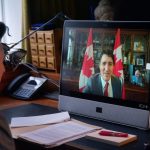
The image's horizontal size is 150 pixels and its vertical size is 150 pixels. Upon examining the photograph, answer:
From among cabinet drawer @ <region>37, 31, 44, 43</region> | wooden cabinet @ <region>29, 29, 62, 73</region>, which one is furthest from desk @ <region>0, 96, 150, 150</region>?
cabinet drawer @ <region>37, 31, 44, 43</region>

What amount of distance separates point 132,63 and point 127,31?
5.4 inches

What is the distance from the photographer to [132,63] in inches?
58.2

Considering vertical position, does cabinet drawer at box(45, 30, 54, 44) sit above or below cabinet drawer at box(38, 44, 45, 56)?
above

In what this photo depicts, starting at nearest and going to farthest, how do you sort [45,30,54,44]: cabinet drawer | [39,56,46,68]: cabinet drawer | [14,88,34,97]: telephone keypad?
1. [14,88,34,97]: telephone keypad
2. [45,30,54,44]: cabinet drawer
3. [39,56,46,68]: cabinet drawer

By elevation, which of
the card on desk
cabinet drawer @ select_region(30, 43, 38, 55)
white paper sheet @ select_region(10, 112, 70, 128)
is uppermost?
cabinet drawer @ select_region(30, 43, 38, 55)

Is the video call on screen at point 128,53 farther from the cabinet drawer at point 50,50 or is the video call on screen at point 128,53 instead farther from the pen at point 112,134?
the cabinet drawer at point 50,50

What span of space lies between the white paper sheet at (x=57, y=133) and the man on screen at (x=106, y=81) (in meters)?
0.17

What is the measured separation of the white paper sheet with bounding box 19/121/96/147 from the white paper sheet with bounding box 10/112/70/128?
6cm

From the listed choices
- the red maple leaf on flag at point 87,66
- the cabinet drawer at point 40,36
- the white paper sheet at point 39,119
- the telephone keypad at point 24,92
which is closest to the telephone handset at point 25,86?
the telephone keypad at point 24,92

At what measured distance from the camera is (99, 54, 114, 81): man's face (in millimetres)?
1544

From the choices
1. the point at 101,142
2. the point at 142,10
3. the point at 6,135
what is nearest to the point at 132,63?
the point at 101,142

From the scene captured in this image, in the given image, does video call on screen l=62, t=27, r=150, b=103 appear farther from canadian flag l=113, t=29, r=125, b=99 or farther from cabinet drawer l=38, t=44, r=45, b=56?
cabinet drawer l=38, t=44, r=45, b=56

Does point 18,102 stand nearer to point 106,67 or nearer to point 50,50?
point 50,50

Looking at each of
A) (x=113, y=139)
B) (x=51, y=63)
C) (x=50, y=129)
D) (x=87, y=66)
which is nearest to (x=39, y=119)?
(x=50, y=129)
